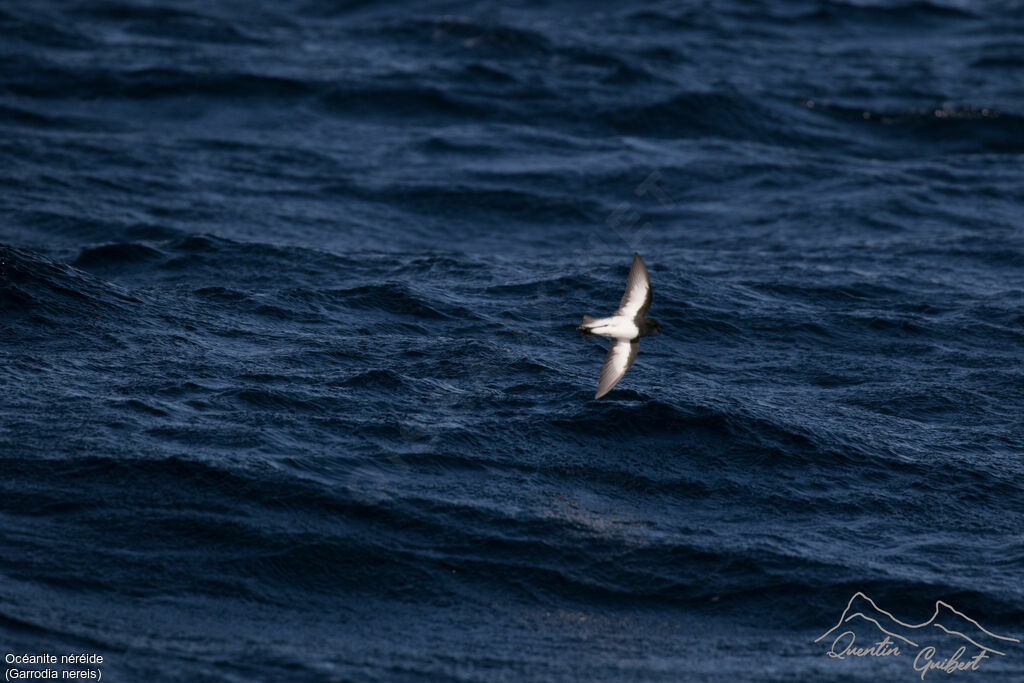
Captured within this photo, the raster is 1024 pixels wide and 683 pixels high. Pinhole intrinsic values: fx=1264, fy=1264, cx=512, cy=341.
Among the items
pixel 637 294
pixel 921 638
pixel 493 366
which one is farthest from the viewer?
pixel 493 366

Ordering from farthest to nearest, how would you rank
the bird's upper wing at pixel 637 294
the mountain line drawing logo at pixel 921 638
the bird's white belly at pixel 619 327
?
the bird's upper wing at pixel 637 294 → the bird's white belly at pixel 619 327 → the mountain line drawing logo at pixel 921 638

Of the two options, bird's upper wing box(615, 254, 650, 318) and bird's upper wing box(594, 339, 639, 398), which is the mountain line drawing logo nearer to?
bird's upper wing box(594, 339, 639, 398)

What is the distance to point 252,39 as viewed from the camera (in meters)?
32.3

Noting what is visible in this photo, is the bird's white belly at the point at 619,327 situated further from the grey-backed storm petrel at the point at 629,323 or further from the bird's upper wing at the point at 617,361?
the bird's upper wing at the point at 617,361

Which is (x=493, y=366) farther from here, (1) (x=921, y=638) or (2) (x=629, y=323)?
(1) (x=921, y=638)

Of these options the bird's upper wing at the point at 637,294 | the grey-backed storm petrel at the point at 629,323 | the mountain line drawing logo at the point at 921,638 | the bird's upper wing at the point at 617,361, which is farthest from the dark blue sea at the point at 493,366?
the bird's upper wing at the point at 637,294

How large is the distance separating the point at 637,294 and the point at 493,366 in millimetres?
4239

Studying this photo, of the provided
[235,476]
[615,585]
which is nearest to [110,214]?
[235,476]

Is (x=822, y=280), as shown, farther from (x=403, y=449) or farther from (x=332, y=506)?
(x=332, y=506)

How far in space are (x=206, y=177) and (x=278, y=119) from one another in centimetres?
404

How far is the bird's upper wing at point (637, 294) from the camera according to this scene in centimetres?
1186

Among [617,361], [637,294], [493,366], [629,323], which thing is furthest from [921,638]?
[493,366]

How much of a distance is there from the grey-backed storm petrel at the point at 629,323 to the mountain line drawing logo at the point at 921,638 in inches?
122

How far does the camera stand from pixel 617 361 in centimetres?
1216
